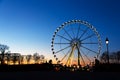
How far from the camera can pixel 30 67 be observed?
173 feet

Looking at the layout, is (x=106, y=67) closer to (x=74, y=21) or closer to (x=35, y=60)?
(x=74, y=21)

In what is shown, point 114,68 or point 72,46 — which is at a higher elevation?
point 72,46

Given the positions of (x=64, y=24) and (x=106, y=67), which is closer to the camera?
(x=106, y=67)

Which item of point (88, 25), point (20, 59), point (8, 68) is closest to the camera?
point (8, 68)

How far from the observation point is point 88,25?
56.3 metres

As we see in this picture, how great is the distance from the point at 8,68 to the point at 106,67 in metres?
17.2

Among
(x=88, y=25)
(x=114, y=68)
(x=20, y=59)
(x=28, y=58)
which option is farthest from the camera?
(x=28, y=58)

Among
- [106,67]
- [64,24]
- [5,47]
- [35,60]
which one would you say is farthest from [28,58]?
[106,67]

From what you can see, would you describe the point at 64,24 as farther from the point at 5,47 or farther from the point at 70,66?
the point at 5,47

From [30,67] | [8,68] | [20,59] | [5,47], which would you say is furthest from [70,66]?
[20,59]

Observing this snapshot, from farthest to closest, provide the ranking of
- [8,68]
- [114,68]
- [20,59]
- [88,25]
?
[20,59] < [88,25] < [8,68] < [114,68]

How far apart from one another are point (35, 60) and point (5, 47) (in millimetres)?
34974

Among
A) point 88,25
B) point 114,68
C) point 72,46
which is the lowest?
point 114,68

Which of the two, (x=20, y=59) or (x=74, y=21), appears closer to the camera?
(x=74, y=21)
